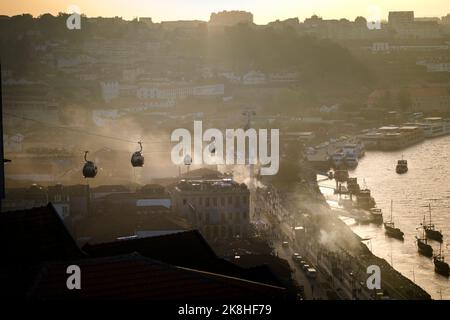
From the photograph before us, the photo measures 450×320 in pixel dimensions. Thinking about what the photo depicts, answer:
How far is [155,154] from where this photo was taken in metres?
10.7

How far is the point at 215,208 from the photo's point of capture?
661cm

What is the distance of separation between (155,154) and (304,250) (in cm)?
446

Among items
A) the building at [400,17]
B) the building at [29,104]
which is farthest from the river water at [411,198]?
the building at [400,17]

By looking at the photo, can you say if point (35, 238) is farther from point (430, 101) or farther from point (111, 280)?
point (430, 101)

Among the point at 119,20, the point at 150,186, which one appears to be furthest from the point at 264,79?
the point at 150,186

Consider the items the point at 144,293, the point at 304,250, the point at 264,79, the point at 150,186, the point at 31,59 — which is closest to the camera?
the point at 144,293

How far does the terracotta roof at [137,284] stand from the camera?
114 centimetres

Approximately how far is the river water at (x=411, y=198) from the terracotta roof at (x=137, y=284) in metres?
4.28

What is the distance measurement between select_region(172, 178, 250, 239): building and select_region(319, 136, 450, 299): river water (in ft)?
3.26

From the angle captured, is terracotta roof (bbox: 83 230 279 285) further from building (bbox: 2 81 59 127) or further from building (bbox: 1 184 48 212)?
building (bbox: 2 81 59 127)

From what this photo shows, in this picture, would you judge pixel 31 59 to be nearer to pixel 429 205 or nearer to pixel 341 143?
pixel 341 143

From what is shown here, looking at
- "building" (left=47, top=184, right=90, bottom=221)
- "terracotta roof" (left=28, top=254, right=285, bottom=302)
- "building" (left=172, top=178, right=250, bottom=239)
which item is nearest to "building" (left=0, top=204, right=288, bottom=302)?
"terracotta roof" (left=28, top=254, right=285, bottom=302)

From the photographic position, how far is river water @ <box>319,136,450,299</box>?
636 cm

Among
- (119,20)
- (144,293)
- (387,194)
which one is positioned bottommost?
(387,194)
